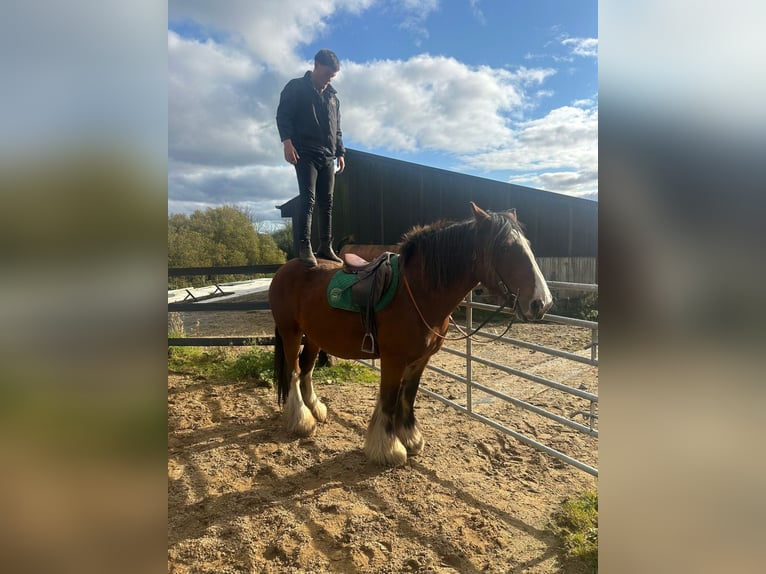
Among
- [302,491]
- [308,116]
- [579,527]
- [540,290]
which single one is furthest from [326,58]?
[579,527]

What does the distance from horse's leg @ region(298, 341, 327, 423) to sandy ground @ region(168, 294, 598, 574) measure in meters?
0.15

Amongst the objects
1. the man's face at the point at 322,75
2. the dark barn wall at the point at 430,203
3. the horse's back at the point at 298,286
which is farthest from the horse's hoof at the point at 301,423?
the dark barn wall at the point at 430,203

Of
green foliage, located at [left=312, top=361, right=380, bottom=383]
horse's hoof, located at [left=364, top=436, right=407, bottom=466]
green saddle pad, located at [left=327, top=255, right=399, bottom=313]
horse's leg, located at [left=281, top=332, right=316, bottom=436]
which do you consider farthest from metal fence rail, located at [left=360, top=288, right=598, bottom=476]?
horse's leg, located at [left=281, top=332, right=316, bottom=436]

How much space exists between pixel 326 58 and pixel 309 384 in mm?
3009

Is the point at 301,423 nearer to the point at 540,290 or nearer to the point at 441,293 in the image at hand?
the point at 441,293

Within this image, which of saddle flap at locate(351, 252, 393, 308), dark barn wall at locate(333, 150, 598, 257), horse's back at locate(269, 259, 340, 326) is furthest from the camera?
dark barn wall at locate(333, 150, 598, 257)

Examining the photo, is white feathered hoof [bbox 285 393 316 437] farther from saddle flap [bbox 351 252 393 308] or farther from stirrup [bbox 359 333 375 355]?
saddle flap [bbox 351 252 393 308]

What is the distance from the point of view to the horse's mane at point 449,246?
2.63 meters

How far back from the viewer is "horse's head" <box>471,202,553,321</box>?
2387mm

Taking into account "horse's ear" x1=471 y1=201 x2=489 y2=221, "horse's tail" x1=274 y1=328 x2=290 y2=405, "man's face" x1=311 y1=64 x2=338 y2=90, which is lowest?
"horse's tail" x1=274 y1=328 x2=290 y2=405

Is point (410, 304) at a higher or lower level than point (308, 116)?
lower

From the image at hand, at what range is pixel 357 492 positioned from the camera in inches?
109

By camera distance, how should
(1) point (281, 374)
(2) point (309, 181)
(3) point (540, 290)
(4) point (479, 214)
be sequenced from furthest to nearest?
(1) point (281, 374), (2) point (309, 181), (4) point (479, 214), (3) point (540, 290)
